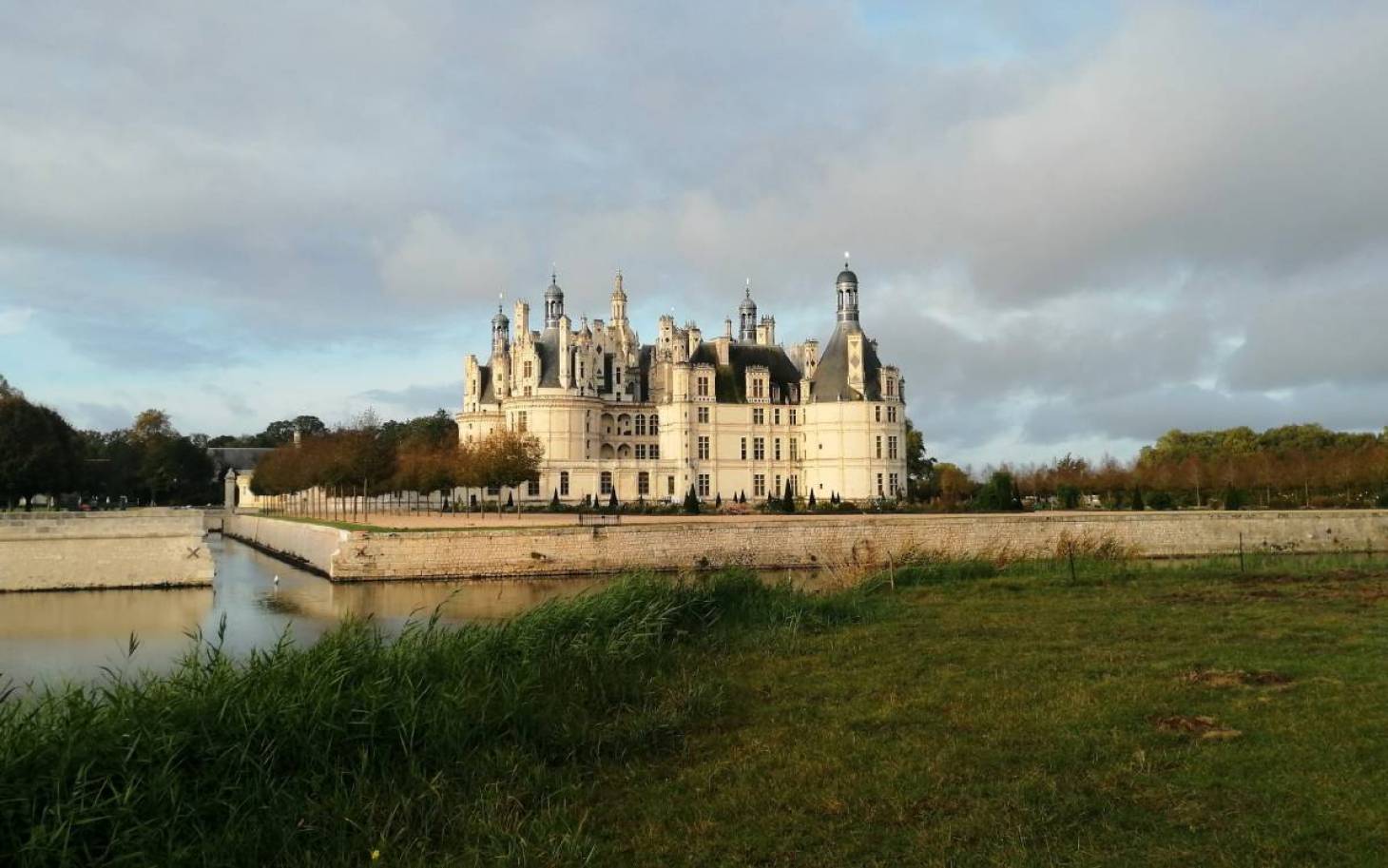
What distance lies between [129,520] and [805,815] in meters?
24.4

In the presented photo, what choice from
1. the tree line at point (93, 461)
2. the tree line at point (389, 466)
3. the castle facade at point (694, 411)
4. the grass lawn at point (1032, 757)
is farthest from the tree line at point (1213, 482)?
the tree line at point (93, 461)

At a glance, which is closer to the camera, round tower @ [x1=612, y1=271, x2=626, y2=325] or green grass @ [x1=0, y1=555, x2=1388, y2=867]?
green grass @ [x1=0, y1=555, x2=1388, y2=867]

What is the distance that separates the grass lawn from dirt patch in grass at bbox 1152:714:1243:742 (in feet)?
0.08

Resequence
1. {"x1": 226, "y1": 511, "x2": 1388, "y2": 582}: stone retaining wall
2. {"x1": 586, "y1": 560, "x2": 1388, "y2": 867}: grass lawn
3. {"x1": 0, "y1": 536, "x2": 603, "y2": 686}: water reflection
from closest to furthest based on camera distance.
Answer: {"x1": 586, "y1": 560, "x2": 1388, "y2": 867}: grass lawn < {"x1": 0, "y1": 536, "x2": 603, "y2": 686}: water reflection < {"x1": 226, "y1": 511, "x2": 1388, "y2": 582}: stone retaining wall

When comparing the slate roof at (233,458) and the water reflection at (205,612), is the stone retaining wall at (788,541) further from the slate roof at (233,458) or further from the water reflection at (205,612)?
the slate roof at (233,458)

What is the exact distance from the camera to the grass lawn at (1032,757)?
5332 mm

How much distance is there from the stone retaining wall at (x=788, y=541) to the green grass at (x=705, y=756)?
1617cm

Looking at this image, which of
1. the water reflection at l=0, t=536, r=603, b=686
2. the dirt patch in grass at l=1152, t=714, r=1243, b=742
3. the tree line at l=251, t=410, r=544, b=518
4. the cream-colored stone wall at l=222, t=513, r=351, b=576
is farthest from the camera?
the tree line at l=251, t=410, r=544, b=518

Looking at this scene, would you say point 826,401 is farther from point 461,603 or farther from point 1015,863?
point 1015,863

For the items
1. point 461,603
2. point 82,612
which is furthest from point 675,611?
point 82,612

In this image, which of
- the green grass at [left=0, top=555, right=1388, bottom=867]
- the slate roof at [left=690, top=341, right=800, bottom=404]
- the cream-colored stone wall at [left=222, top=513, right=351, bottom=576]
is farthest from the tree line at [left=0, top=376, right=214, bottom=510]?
the green grass at [left=0, top=555, right=1388, bottom=867]

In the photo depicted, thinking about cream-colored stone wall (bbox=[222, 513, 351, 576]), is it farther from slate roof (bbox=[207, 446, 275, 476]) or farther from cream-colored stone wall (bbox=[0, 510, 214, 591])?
slate roof (bbox=[207, 446, 275, 476])

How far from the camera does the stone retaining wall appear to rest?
27.3 metres

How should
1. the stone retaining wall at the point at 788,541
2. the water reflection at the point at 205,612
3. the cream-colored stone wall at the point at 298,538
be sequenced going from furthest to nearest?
the cream-colored stone wall at the point at 298,538 < the stone retaining wall at the point at 788,541 < the water reflection at the point at 205,612
